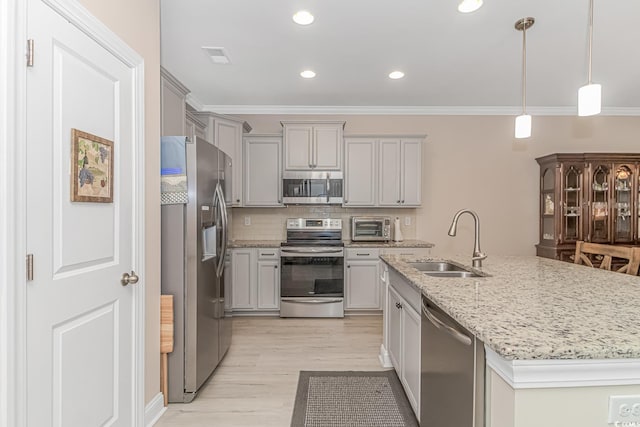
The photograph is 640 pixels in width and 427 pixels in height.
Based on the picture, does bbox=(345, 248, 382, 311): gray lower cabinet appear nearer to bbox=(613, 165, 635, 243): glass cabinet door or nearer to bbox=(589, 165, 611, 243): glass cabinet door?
bbox=(589, 165, 611, 243): glass cabinet door

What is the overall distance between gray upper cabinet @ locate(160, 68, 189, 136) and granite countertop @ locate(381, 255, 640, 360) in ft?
6.78

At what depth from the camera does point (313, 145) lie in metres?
4.27

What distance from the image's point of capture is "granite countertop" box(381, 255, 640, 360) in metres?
0.93

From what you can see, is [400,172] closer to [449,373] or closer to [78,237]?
[449,373]

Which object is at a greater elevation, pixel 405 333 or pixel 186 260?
pixel 186 260

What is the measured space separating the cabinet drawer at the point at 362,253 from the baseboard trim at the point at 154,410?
2.48 metres

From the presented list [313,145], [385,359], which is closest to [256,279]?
[313,145]

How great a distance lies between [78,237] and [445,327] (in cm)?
161

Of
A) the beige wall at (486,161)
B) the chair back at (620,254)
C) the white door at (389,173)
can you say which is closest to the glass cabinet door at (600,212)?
the beige wall at (486,161)

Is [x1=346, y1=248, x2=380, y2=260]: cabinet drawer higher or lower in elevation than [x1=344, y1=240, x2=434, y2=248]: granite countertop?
lower

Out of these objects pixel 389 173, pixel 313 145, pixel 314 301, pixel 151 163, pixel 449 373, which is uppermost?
pixel 313 145

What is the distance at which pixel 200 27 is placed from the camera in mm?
2650

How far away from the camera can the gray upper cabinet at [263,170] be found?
14.3ft

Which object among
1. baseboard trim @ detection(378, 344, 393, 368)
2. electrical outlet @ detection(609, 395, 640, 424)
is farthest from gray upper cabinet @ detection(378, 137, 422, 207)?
electrical outlet @ detection(609, 395, 640, 424)
